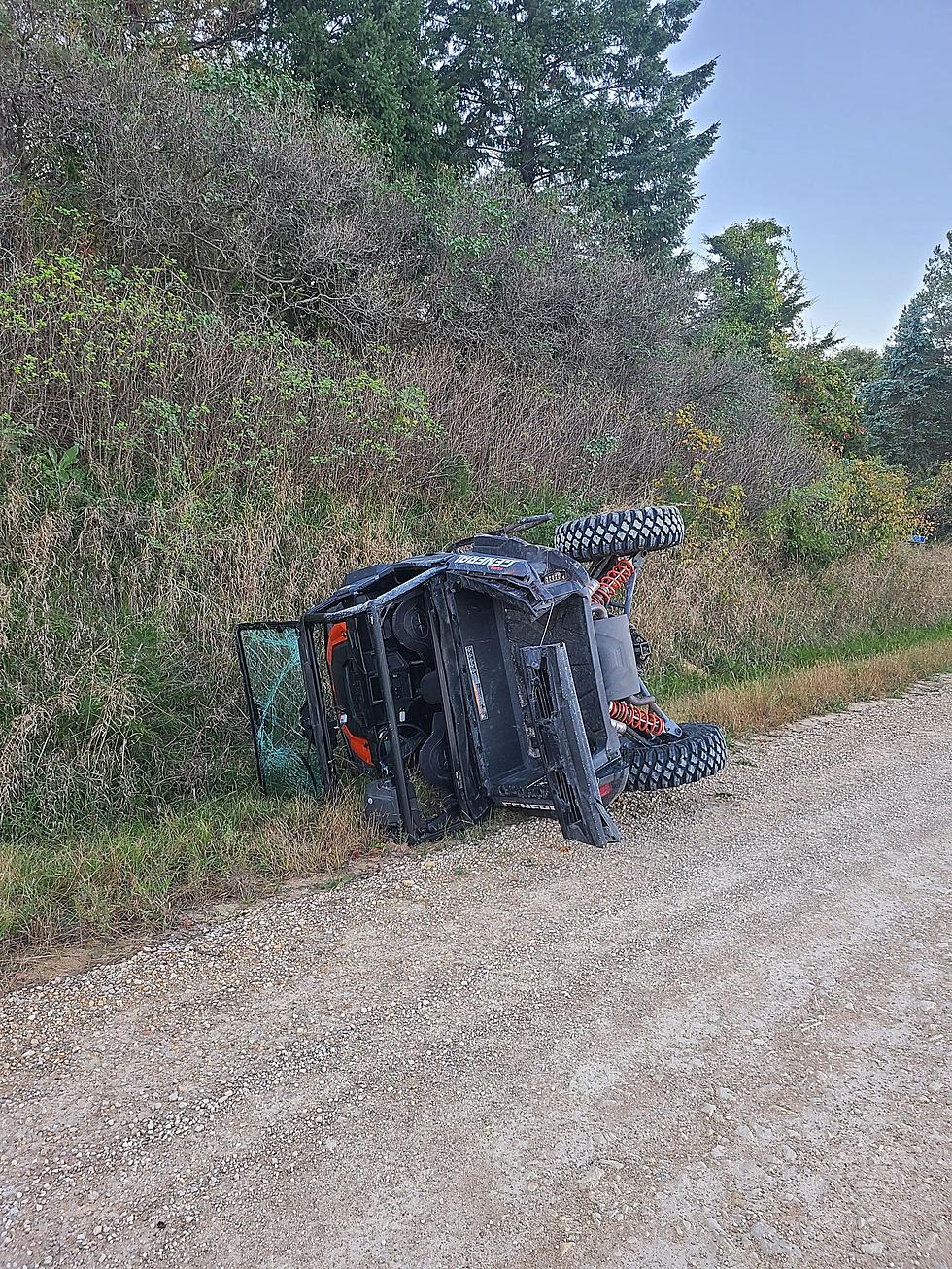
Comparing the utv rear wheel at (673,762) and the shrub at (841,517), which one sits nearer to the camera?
the utv rear wheel at (673,762)

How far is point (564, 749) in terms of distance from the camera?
13.5 ft

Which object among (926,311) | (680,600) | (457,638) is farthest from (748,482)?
(926,311)

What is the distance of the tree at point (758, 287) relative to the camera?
1984cm

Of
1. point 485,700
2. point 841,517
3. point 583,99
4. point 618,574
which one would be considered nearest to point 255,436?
point 618,574

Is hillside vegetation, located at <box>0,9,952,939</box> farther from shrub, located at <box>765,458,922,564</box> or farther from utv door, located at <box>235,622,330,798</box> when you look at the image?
utv door, located at <box>235,622,330,798</box>

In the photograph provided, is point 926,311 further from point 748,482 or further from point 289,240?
point 289,240

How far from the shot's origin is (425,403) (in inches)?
363

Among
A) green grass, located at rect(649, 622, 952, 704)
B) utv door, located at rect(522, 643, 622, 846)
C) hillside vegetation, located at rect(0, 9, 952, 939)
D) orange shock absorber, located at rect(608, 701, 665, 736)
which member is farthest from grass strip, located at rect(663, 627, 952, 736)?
utv door, located at rect(522, 643, 622, 846)

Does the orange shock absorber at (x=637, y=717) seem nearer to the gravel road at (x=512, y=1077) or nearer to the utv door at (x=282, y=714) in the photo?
the gravel road at (x=512, y=1077)

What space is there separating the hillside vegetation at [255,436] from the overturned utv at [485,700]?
1.98 ft

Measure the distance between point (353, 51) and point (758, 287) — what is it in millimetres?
13010

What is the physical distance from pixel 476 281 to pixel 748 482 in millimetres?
5238

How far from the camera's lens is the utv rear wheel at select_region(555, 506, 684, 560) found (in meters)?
5.61

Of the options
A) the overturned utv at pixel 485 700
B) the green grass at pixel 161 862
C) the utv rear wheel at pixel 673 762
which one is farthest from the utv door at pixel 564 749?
the green grass at pixel 161 862
